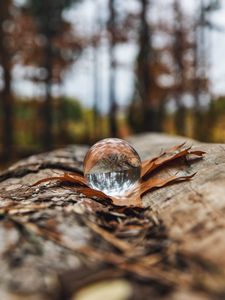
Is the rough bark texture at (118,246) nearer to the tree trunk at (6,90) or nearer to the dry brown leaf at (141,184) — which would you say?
the dry brown leaf at (141,184)

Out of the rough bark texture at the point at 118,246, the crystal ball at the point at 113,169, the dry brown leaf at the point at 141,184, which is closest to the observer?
the rough bark texture at the point at 118,246

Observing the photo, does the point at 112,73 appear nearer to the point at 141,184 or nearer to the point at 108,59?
the point at 108,59

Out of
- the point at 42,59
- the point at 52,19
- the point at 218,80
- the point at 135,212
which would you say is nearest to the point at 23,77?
the point at 42,59

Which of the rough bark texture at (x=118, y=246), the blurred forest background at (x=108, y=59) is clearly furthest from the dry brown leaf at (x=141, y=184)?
the blurred forest background at (x=108, y=59)

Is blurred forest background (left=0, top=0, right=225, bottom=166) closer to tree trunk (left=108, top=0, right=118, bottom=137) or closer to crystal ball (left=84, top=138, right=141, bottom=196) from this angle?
tree trunk (left=108, top=0, right=118, bottom=137)

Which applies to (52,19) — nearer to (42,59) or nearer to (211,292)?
(42,59)

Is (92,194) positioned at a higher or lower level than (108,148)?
lower

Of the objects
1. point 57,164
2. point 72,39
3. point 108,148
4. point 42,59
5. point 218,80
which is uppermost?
point 72,39
